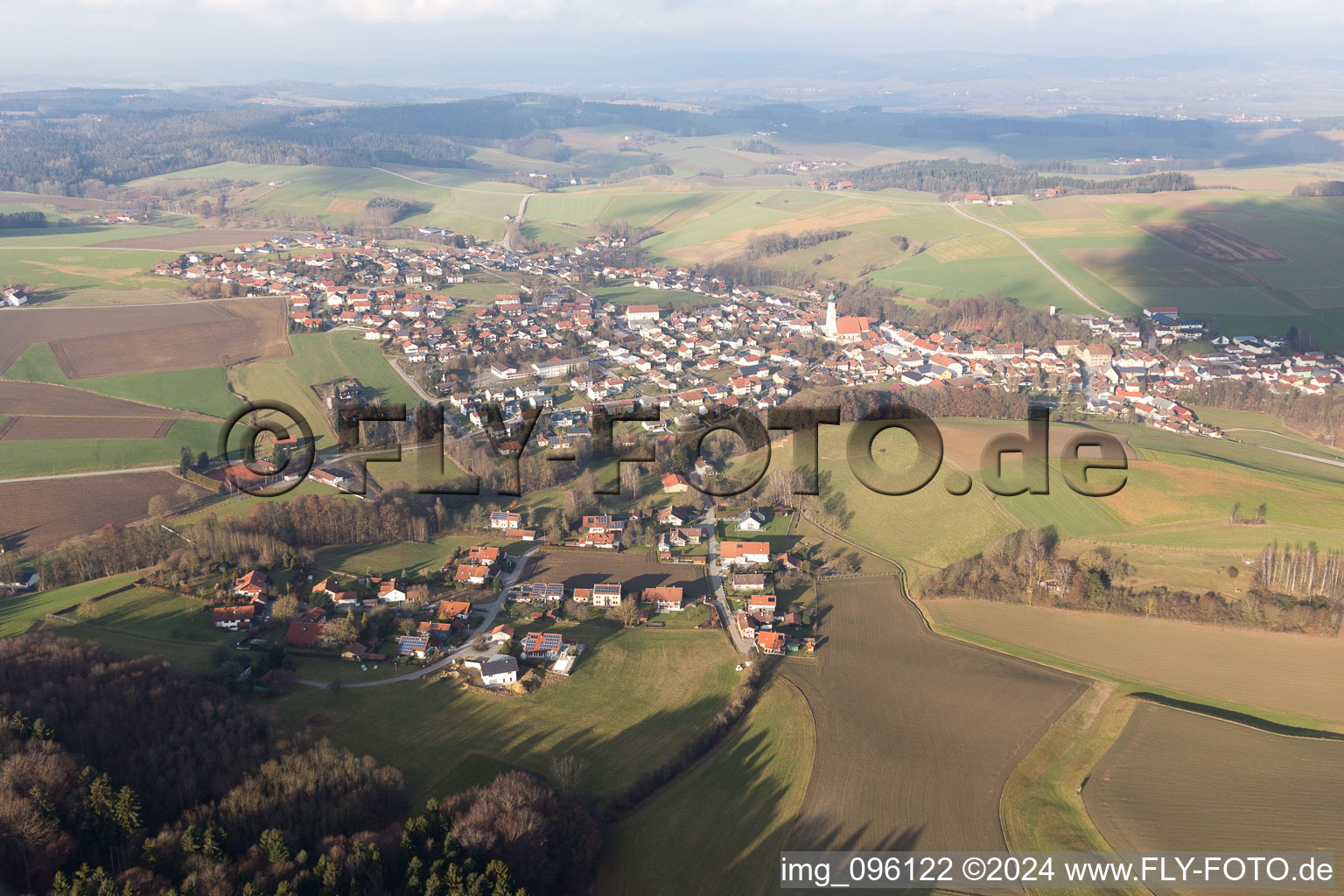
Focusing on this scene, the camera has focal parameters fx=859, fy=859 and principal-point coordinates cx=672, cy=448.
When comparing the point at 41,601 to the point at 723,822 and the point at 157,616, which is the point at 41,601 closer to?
the point at 157,616

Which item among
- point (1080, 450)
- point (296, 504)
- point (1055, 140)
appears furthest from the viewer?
point (1055, 140)

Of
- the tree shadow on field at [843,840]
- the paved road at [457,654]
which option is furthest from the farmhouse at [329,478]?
the tree shadow on field at [843,840]

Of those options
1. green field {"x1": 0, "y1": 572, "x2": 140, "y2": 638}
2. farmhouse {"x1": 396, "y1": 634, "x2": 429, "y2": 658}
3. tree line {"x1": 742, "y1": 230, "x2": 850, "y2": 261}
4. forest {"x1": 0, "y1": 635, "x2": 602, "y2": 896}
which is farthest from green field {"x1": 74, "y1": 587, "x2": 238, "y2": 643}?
tree line {"x1": 742, "y1": 230, "x2": 850, "y2": 261}

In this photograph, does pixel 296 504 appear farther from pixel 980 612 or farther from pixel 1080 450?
pixel 1080 450

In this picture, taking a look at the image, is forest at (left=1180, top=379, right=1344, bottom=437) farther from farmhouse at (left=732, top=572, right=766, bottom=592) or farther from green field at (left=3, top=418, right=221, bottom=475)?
green field at (left=3, top=418, right=221, bottom=475)

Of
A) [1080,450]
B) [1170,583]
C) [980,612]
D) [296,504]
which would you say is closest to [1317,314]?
[1080,450]

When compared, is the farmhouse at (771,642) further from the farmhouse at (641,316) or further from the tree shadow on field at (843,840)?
the farmhouse at (641,316)

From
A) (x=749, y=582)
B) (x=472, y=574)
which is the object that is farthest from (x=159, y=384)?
(x=749, y=582)

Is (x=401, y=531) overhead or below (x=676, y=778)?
overhead
